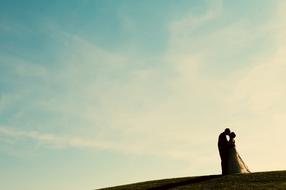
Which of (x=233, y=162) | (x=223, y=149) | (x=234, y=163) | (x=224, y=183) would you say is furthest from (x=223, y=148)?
(x=224, y=183)

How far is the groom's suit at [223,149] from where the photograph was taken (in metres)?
39.1

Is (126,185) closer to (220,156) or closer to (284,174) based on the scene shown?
(220,156)

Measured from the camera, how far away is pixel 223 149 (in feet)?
129

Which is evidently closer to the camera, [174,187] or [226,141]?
[174,187]

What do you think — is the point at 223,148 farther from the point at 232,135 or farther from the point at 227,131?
the point at 227,131

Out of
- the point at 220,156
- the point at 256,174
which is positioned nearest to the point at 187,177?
the point at 220,156

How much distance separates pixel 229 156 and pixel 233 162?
0.58m

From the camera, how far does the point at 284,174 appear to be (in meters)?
36.7

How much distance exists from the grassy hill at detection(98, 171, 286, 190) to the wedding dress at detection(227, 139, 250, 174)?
1.52 metres

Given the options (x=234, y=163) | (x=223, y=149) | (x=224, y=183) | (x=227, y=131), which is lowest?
(x=224, y=183)

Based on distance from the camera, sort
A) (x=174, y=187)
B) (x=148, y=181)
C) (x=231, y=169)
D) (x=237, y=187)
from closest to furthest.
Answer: (x=237, y=187)
(x=174, y=187)
(x=231, y=169)
(x=148, y=181)

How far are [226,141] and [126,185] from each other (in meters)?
9.28

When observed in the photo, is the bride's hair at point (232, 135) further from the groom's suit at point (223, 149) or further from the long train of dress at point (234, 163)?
the long train of dress at point (234, 163)

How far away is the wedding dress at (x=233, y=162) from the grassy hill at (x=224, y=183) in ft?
4.98
